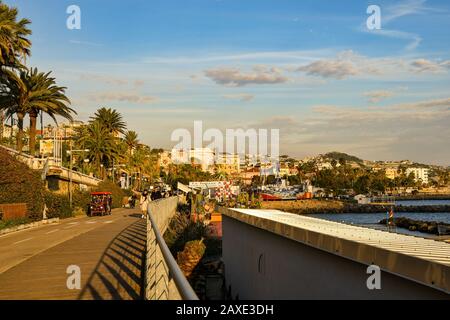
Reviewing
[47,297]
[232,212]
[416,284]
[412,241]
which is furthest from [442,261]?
[232,212]

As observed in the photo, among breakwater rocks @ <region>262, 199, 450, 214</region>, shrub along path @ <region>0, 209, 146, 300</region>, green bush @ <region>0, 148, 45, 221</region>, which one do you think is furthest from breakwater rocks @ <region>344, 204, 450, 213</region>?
shrub along path @ <region>0, 209, 146, 300</region>

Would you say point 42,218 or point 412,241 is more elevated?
point 412,241

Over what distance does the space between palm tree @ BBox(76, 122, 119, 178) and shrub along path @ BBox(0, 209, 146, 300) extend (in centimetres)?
6406

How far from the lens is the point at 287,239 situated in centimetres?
1256

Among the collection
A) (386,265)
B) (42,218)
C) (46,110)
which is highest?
(46,110)

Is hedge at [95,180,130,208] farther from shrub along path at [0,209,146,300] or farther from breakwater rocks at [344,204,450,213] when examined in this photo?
breakwater rocks at [344,204,450,213]

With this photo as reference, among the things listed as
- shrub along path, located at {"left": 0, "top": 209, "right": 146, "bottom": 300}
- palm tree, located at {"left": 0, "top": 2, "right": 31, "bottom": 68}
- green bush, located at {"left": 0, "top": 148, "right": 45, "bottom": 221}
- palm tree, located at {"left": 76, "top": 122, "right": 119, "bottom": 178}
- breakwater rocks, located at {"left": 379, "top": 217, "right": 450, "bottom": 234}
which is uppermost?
palm tree, located at {"left": 0, "top": 2, "right": 31, "bottom": 68}

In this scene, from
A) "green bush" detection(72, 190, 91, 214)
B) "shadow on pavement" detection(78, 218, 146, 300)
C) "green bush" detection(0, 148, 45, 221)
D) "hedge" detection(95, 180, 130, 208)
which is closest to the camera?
"shadow on pavement" detection(78, 218, 146, 300)

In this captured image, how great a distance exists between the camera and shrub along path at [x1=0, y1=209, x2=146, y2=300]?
1162 centimetres

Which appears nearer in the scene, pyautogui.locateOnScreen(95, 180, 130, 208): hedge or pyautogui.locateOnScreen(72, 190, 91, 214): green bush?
pyautogui.locateOnScreen(72, 190, 91, 214): green bush

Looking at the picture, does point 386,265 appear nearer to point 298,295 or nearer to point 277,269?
point 298,295

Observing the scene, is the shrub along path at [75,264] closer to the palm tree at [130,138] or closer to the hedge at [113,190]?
the hedge at [113,190]

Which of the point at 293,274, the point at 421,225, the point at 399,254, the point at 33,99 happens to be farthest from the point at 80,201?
the point at 399,254
